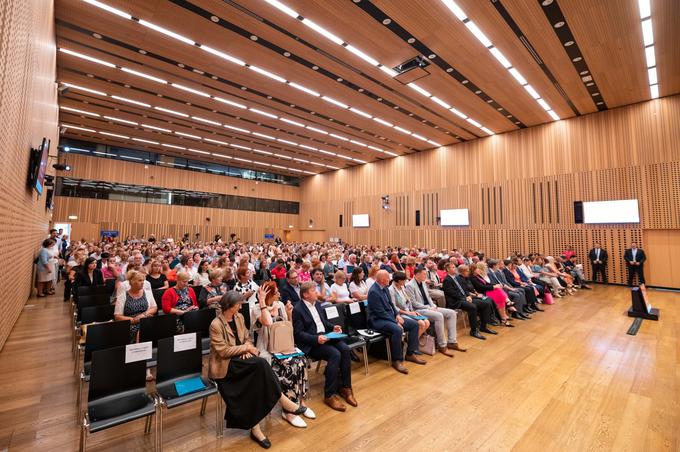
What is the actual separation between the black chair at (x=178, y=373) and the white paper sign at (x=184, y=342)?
20 millimetres

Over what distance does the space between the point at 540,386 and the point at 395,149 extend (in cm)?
1480

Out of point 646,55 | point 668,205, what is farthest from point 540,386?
point 668,205

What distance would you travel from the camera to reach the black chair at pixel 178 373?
246 centimetres

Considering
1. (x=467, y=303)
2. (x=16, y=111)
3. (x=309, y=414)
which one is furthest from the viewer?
(x=467, y=303)

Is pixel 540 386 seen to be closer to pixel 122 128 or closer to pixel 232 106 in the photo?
pixel 232 106

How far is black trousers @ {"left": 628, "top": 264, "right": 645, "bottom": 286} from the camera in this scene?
32.7 ft

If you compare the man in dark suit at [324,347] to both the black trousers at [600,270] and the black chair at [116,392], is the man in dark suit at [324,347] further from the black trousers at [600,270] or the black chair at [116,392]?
the black trousers at [600,270]

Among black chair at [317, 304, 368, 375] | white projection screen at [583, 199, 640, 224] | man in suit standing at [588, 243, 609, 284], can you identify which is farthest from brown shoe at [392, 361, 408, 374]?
white projection screen at [583, 199, 640, 224]

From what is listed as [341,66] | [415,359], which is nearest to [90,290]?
[415,359]

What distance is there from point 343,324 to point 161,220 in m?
19.1

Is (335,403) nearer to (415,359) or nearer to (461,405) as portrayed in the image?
(461,405)

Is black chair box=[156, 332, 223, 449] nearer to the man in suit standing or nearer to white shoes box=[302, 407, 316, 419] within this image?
white shoes box=[302, 407, 316, 419]

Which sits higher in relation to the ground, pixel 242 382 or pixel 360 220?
pixel 360 220

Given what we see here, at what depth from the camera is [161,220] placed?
1920 cm
